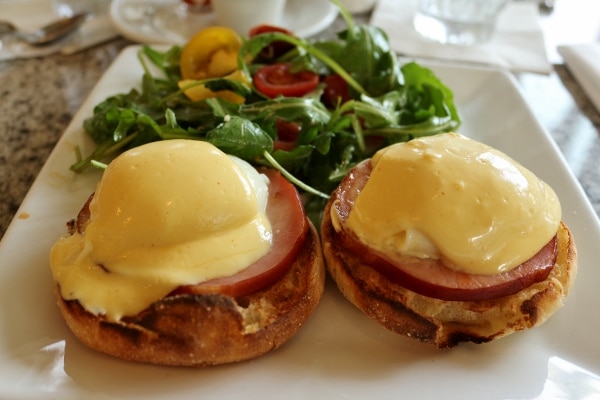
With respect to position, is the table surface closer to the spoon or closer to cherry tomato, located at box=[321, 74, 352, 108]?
the spoon

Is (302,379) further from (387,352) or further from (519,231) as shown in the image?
(519,231)

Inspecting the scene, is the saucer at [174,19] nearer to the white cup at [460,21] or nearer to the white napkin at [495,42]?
the white napkin at [495,42]

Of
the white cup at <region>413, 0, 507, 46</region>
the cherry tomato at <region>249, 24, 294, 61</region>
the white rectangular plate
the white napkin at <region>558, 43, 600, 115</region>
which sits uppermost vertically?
the cherry tomato at <region>249, 24, 294, 61</region>

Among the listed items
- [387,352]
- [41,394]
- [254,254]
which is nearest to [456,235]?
[387,352]

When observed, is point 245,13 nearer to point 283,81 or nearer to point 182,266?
point 283,81

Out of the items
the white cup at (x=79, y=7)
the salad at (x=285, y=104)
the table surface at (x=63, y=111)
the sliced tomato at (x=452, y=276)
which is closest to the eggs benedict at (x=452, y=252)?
the sliced tomato at (x=452, y=276)

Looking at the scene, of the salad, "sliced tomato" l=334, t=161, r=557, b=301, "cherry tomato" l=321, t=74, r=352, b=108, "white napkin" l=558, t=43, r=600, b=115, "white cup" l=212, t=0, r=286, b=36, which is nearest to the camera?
"sliced tomato" l=334, t=161, r=557, b=301

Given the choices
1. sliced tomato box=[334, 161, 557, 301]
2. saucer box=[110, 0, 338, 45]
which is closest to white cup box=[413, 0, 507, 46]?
saucer box=[110, 0, 338, 45]

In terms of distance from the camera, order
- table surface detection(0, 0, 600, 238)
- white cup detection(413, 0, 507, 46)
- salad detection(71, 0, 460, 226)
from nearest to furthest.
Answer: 1. salad detection(71, 0, 460, 226)
2. table surface detection(0, 0, 600, 238)
3. white cup detection(413, 0, 507, 46)
